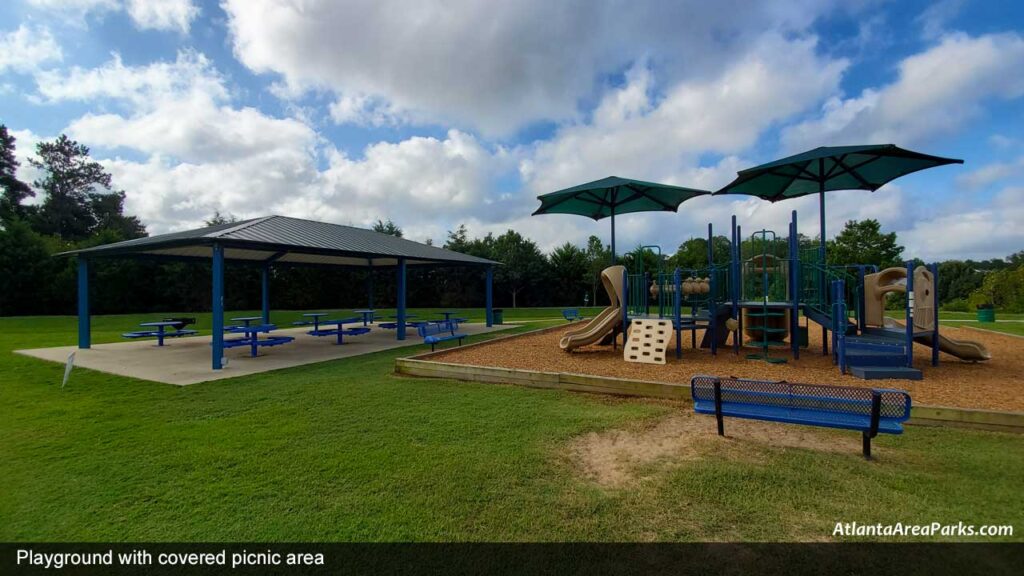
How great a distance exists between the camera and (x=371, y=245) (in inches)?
549

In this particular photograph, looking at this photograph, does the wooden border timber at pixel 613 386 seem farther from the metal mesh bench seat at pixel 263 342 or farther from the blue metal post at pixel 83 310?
the blue metal post at pixel 83 310

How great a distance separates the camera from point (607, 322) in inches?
381

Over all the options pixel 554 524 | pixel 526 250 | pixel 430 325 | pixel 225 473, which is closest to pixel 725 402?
pixel 554 524

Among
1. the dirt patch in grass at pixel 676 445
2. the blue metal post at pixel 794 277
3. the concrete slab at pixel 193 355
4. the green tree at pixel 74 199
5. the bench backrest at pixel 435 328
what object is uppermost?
the green tree at pixel 74 199

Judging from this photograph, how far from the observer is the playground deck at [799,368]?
18.9 feet

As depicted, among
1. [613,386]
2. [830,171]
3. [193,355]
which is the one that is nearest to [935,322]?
[830,171]

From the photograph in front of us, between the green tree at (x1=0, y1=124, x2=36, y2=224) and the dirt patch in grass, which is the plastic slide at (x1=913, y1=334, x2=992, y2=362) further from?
the green tree at (x1=0, y1=124, x2=36, y2=224)

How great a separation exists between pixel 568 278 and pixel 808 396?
3460 centimetres

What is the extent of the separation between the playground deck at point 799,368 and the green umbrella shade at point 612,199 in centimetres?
349

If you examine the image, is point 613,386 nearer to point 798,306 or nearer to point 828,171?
point 798,306

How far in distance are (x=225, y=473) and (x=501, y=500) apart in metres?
2.42

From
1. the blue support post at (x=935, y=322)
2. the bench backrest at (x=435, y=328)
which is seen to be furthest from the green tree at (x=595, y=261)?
the blue support post at (x=935, y=322)
